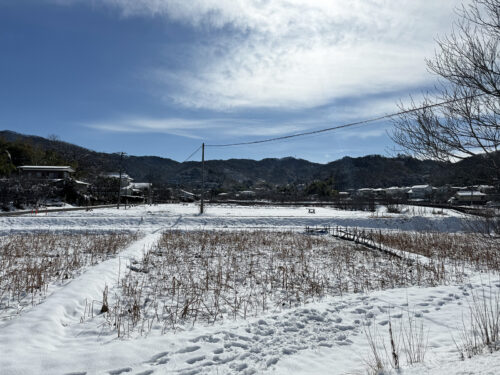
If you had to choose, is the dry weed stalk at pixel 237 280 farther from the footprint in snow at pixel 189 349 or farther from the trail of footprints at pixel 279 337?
the footprint in snow at pixel 189 349

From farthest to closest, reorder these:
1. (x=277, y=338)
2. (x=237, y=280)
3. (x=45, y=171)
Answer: (x=45, y=171), (x=237, y=280), (x=277, y=338)

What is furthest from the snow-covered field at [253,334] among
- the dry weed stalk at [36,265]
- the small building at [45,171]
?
the small building at [45,171]

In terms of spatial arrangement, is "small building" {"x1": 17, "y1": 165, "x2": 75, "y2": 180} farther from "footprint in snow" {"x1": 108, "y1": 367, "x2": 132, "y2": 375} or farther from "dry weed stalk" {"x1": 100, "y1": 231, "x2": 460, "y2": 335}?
"footprint in snow" {"x1": 108, "y1": 367, "x2": 132, "y2": 375}

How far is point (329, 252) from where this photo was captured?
44.5 ft

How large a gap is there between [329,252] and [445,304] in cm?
747

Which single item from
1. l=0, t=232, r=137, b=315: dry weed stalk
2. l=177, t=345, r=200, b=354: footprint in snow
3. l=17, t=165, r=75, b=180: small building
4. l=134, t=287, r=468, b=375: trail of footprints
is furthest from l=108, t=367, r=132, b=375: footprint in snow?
l=17, t=165, r=75, b=180: small building

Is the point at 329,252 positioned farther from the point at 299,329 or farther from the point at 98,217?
the point at 98,217

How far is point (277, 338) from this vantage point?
468 cm

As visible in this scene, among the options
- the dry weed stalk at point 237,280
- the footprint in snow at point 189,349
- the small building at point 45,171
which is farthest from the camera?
the small building at point 45,171

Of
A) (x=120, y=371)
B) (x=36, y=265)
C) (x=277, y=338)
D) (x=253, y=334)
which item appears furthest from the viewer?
(x=36, y=265)

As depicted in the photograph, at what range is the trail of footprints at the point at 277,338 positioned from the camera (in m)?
3.89

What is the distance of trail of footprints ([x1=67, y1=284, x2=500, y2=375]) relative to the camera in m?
3.89

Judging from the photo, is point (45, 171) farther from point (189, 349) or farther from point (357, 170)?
point (357, 170)

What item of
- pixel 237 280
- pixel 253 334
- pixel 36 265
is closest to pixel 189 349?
pixel 253 334
